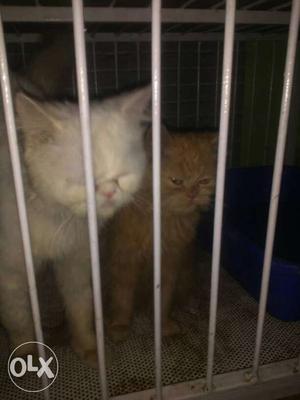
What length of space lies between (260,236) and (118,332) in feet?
2.22

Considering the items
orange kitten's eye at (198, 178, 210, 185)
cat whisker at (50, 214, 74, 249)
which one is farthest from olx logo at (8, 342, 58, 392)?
orange kitten's eye at (198, 178, 210, 185)

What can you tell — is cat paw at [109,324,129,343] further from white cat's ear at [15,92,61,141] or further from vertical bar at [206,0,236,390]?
white cat's ear at [15,92,61,141]

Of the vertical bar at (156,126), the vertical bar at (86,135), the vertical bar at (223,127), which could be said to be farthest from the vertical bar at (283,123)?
the vertical bar at (86,135)

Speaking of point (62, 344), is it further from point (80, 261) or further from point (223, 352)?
point (223, 352)

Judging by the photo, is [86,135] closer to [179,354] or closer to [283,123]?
[283,123]

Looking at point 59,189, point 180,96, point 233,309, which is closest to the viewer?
point 59,189

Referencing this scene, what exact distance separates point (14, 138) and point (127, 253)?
0.49 m

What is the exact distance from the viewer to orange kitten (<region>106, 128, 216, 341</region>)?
89 cm

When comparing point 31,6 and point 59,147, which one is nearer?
point 59,147

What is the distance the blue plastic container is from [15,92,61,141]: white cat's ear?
0.69 metres

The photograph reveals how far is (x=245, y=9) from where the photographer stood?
90 centimetres

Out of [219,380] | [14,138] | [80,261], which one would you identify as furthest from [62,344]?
[14,138]

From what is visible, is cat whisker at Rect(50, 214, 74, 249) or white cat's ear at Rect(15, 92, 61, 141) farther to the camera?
cat whisker at Rect(50, 214, 74, 249)

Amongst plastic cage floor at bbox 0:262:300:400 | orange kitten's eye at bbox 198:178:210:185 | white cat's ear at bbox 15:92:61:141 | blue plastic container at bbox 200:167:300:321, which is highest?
white cat's ear at bbox 15:92:61:141
